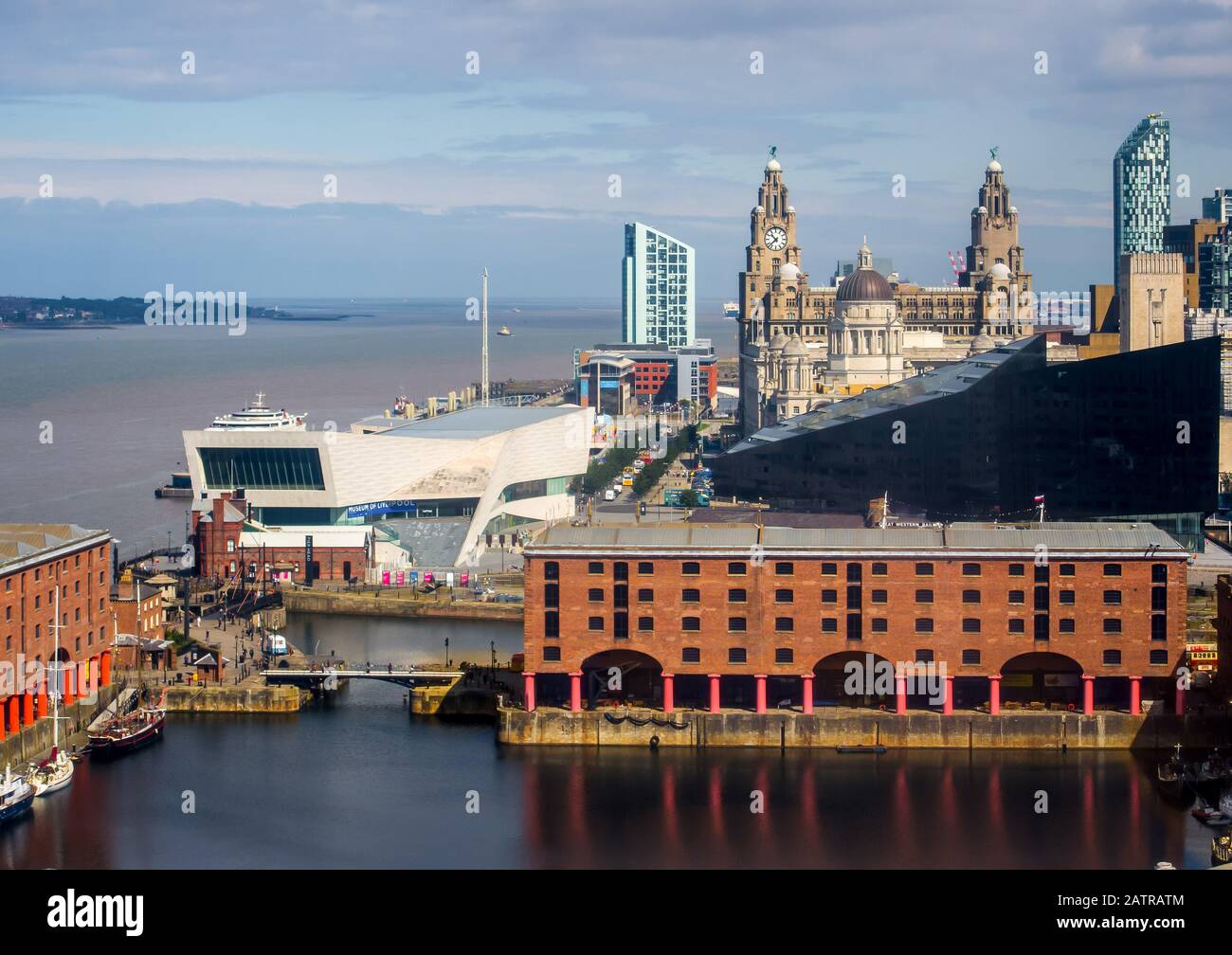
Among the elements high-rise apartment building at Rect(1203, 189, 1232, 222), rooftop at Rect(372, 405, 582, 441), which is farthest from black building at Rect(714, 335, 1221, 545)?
high-rise apartment building at Rect(1203, 189, 1232, 222)

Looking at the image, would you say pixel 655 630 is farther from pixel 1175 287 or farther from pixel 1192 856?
pixel 1175 287

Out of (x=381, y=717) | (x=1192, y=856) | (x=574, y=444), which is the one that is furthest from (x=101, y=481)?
(x=1192, y=856)

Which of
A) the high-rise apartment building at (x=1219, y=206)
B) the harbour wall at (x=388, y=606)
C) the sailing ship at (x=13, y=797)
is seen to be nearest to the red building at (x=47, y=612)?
the sailing ship at (x=13, y=797)

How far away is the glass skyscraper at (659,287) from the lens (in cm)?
16488

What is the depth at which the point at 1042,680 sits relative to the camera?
104 feet

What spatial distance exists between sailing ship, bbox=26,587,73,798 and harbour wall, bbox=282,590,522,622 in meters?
13.7

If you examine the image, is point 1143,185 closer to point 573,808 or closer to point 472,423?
point 472,423

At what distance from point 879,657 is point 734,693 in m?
2.24

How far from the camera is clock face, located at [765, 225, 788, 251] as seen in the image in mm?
92438

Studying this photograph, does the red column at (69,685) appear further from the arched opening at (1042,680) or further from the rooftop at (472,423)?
the rooftop at (472,423)

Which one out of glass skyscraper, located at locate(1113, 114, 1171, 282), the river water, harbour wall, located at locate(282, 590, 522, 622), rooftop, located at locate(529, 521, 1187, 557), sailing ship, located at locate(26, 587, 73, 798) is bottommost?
the river water

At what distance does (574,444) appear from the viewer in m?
60.7

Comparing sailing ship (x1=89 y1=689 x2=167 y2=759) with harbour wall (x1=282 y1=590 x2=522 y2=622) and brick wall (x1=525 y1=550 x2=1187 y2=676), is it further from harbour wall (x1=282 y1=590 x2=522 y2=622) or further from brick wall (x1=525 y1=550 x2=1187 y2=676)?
harbour wall (x1=282 y1=590 x2=522 y2=622)

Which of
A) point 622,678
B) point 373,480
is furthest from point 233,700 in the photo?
point 373,480
